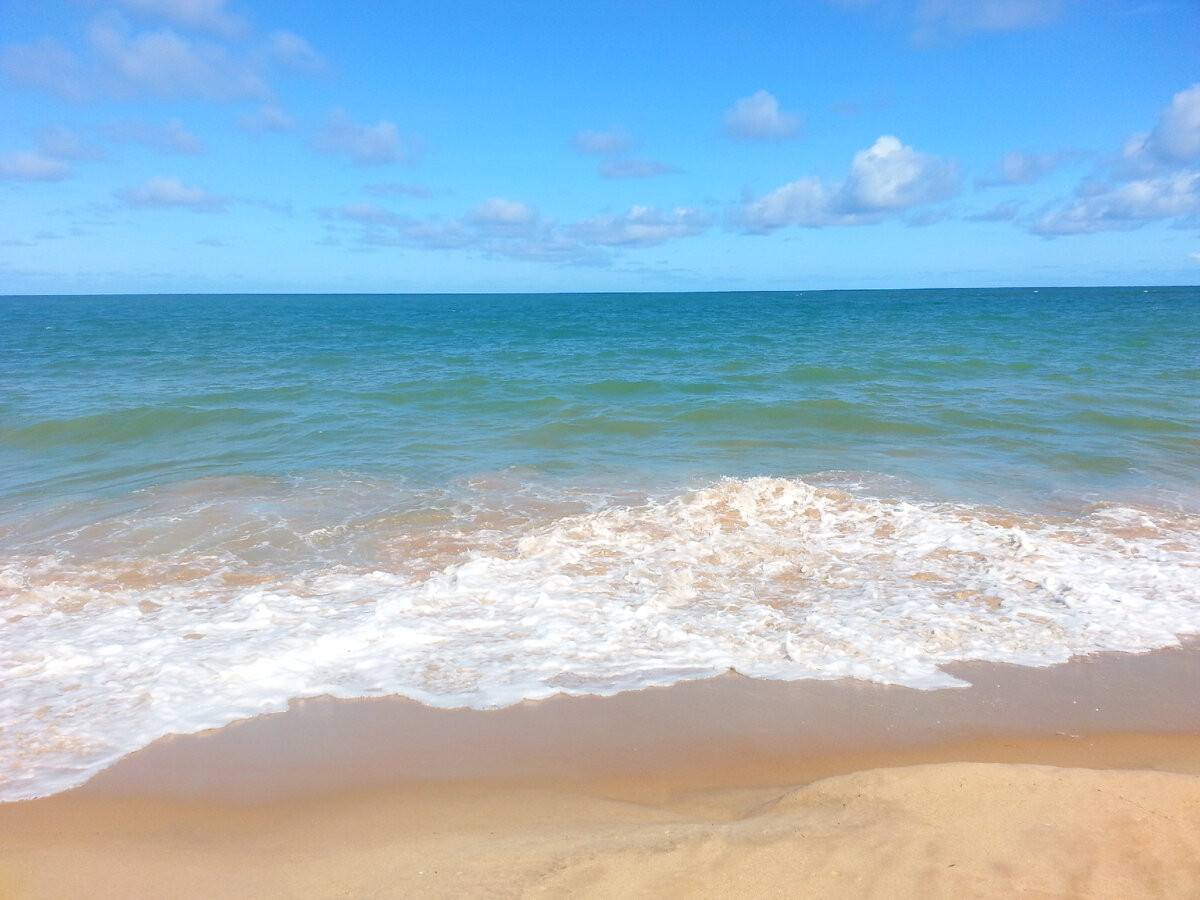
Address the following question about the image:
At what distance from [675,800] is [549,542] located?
13.2ft

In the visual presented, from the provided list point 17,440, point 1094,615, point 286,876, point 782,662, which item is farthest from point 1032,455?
point 17,440

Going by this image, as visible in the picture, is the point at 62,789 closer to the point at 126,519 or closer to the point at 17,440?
the point at 126,519

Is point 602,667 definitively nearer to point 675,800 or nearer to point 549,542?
point 675,800

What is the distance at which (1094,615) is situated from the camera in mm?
5945

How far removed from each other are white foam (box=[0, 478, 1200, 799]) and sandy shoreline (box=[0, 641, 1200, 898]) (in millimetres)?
317

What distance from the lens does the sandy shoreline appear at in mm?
3209

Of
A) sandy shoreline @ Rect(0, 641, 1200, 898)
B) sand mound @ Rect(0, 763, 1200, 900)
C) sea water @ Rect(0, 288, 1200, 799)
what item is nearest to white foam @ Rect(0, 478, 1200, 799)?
sea water @ Rect(0, 288, 1200, 799)

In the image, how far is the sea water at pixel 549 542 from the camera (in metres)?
5.23

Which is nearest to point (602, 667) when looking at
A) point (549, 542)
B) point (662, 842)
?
point (662, 842)

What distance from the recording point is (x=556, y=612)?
20.1ft

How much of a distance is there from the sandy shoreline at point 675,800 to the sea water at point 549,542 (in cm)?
34

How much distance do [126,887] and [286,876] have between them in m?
0.68

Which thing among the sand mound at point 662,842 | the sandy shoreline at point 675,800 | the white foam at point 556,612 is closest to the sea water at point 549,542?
the white foam at point 556,612

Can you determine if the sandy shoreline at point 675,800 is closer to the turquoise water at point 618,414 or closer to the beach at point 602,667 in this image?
the beach at point 602,667
